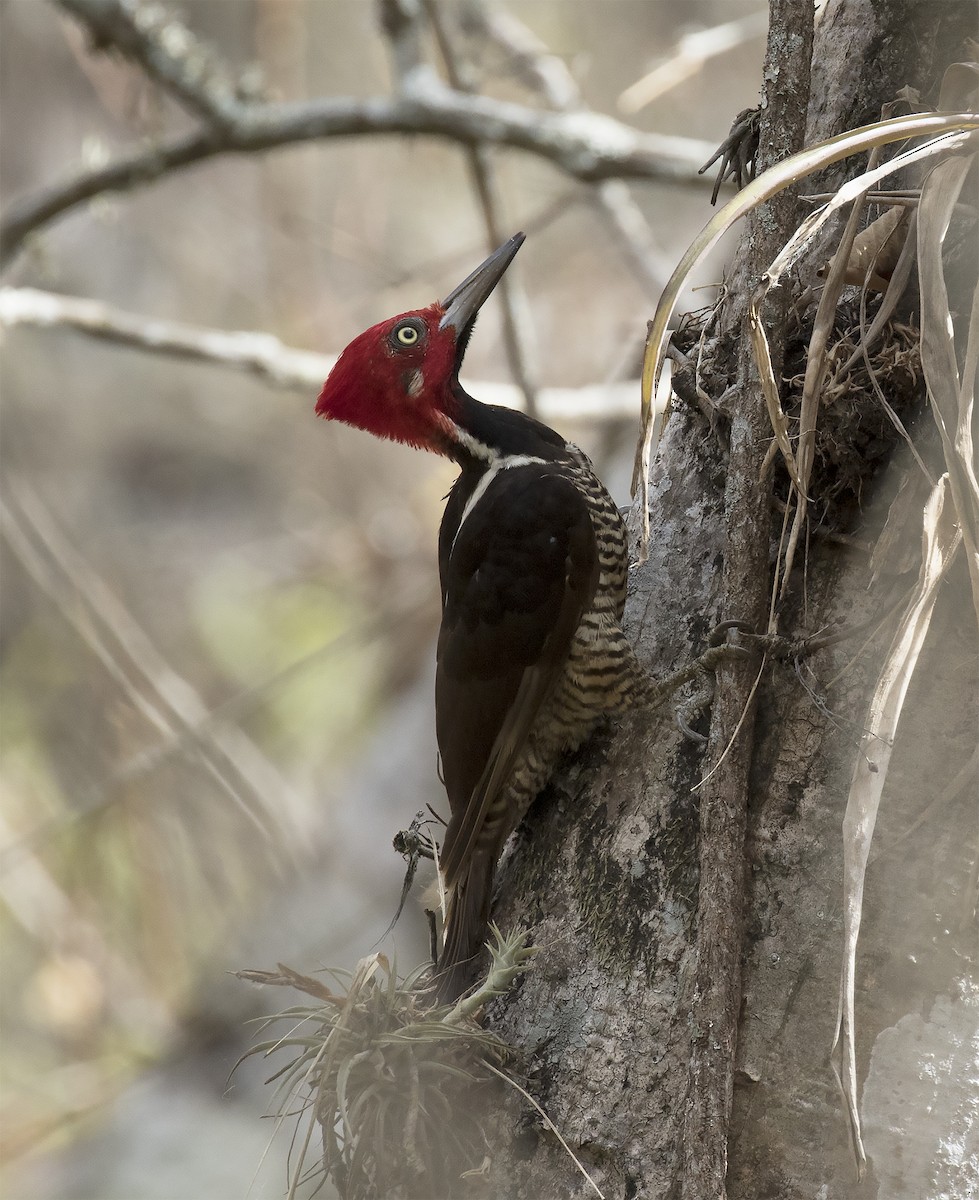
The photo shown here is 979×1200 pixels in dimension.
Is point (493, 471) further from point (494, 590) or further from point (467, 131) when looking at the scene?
point (467, 131)

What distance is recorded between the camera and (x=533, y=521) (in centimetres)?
251

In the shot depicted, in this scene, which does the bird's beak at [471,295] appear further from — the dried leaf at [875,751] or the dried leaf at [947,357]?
the dried leaf at [875,751]

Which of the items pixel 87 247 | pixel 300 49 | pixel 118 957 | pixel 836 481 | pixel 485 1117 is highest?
pixel 87 247

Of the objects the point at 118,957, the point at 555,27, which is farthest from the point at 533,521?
the point at 555,27

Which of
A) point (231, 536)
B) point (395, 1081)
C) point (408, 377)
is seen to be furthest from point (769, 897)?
point (231, 536)

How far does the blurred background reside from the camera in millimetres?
5098

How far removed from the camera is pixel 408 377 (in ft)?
9.54

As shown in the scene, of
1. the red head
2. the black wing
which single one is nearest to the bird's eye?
the red head

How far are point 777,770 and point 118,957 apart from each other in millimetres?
5510

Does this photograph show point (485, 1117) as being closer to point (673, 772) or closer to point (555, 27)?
point (673, 772)

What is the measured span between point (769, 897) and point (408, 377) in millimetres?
1671


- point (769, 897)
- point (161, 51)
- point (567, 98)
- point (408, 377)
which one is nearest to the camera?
point (769, 897)

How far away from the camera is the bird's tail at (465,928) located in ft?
6.68

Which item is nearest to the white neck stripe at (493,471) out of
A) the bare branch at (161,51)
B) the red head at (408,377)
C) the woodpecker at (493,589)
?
the woodpecker at (493,589)
